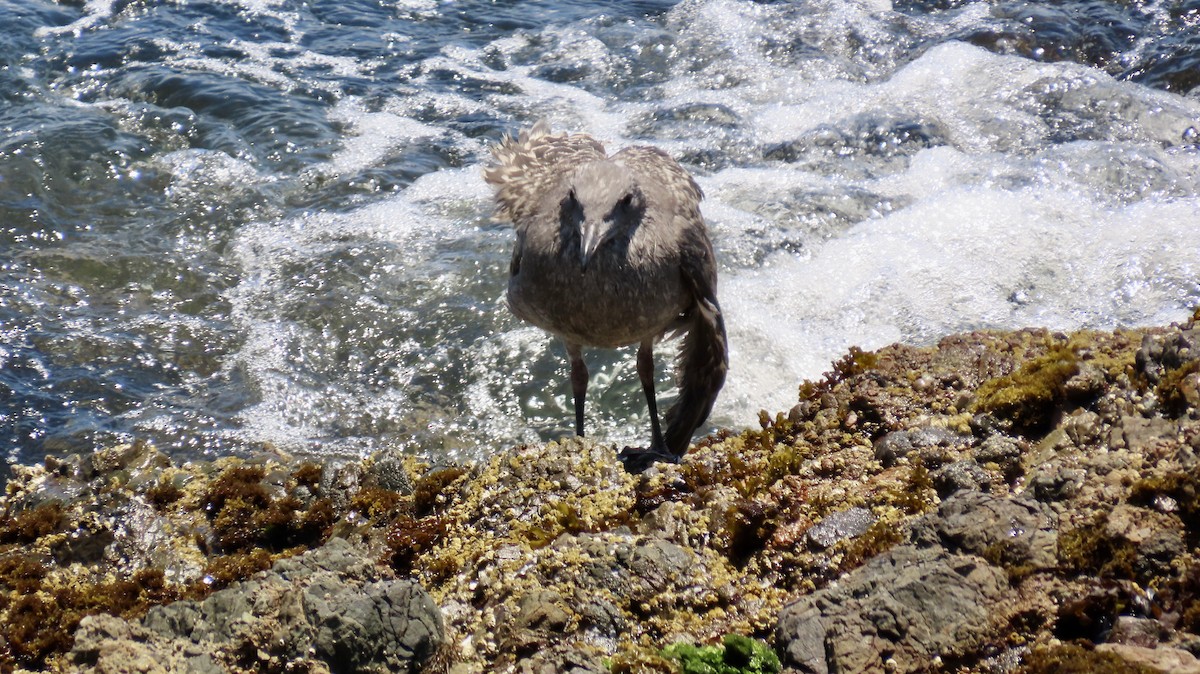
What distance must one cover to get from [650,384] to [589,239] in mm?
2008

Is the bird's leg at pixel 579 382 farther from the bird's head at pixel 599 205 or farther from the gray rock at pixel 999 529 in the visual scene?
the gray rock at pixel 999 529

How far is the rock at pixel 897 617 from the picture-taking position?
3330 mm

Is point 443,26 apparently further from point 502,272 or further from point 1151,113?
point 1151,113

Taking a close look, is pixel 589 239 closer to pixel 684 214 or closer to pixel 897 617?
pixel 684 214

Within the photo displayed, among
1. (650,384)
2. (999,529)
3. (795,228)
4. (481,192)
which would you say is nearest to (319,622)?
(999,529)

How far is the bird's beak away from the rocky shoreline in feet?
3.41

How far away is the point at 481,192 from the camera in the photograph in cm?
1141

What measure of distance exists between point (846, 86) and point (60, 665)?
11.8 m

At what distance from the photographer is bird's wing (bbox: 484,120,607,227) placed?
696 centimetres

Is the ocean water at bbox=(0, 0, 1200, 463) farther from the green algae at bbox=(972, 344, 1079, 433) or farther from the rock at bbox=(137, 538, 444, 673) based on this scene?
the rock at bbox=(137, 538, 444, 673)

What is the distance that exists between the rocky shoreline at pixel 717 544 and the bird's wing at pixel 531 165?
2.10 m

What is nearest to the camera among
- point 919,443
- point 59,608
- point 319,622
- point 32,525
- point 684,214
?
point 319,622

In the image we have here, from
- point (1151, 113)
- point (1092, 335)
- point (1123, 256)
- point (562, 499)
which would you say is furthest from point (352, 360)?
point (1151, 113)

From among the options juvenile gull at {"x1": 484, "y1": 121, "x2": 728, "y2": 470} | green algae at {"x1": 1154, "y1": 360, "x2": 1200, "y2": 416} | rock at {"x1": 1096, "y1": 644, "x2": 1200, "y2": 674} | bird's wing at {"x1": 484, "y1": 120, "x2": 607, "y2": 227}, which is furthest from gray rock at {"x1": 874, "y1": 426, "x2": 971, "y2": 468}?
bird's wing at {"x1": 484, "y1": 120, "x2": 607, "y2": 227}
